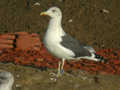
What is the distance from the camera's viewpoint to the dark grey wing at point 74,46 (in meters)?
5.38

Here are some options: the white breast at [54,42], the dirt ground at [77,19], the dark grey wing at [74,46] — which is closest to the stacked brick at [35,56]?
the dirt ground at [77,19]

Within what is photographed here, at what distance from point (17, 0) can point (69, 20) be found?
8.60 feet

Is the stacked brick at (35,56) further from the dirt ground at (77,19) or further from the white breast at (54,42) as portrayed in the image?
the white breast at (54,42)

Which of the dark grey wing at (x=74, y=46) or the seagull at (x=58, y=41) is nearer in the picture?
the seagull at (x=58, y=41)

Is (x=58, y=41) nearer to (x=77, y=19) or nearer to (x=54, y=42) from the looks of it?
(x=54, y=42)

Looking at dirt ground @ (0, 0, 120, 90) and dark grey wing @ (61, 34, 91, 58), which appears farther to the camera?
dirt ground @ (0, 0, 120, 90)

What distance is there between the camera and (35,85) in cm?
515

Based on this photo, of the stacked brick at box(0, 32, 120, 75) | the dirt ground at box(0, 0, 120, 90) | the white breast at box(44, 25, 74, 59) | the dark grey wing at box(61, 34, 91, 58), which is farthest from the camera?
the dirt ground at box(0, 0, 120, 90)

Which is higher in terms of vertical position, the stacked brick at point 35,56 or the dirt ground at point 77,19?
the dirt ground at point 77,19

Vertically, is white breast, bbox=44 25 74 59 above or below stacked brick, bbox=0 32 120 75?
above

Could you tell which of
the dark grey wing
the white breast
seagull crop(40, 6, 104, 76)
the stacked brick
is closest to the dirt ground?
the stacked brick

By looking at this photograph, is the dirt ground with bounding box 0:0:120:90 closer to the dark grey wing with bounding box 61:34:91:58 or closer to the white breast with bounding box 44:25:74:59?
the dark grey wing with bounding box 61:34:91:58

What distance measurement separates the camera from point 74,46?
568cm

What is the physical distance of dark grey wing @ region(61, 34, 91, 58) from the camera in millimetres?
5382
